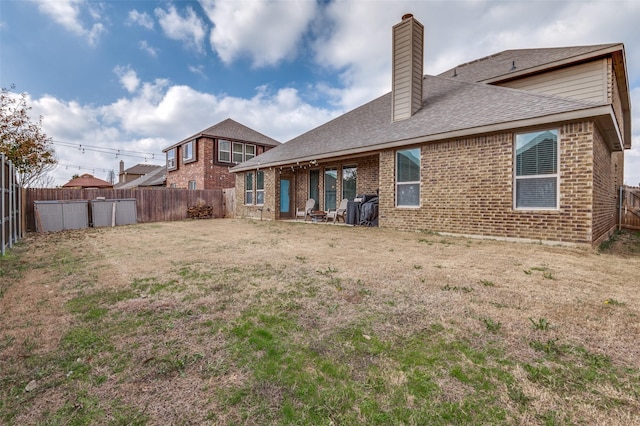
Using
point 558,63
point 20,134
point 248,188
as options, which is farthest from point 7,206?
point 558,63

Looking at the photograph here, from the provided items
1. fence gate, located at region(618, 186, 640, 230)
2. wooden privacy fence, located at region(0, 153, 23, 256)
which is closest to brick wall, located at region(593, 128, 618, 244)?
fence gate, located at region(618, 186, 640, 230)

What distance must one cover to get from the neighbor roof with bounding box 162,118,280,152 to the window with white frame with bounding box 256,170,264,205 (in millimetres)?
7447

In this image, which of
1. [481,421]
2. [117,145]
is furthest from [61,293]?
[117,145]

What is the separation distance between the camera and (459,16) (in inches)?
408

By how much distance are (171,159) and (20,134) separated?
9842 millimetres

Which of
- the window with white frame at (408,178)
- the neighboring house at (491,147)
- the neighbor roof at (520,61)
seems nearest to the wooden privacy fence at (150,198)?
the neighboring house at (491,147)

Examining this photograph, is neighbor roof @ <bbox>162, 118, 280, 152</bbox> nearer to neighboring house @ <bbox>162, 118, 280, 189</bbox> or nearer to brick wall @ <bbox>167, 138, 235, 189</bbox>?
neighboring house @ <bbox>162, 118, 280, 189</bbox>

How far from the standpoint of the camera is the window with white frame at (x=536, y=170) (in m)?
6.45

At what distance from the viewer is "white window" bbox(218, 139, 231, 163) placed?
2080cm

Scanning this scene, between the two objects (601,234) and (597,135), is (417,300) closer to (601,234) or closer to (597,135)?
(597,135)

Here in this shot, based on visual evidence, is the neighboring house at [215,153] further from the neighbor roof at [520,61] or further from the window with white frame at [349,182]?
the neighbor roof at [520,61]

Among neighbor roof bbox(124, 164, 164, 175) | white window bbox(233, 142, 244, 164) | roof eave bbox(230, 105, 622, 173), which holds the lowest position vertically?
roof eave bbox(230, 105, 622, 173)

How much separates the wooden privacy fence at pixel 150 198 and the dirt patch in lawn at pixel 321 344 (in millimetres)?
9562

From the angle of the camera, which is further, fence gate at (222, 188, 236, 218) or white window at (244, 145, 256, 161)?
white window at (244, 145, 256, 161)
